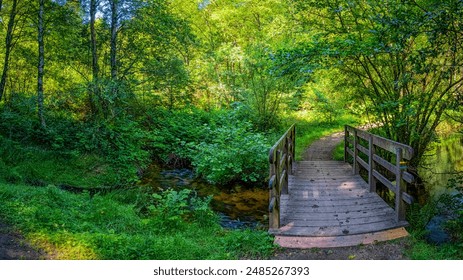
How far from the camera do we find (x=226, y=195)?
28.6 ft

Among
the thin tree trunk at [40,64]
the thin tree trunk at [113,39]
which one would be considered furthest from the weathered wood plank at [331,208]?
the thin tree trunk at [40,64]

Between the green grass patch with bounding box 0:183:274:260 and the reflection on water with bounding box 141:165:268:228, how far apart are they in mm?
836

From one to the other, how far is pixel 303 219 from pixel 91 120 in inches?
306

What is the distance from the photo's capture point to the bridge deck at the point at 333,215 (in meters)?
4.73

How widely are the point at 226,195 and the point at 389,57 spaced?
5.38 metres

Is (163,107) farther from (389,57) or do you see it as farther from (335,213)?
(335,213)

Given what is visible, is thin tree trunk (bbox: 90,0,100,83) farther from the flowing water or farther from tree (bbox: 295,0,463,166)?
tree (bbox: 295,0,463,166)

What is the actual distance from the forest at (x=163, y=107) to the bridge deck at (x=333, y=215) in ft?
1.42

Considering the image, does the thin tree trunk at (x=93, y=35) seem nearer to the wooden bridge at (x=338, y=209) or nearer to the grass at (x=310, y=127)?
the wooden bridge at (x=338, y=209)

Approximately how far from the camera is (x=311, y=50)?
6727 millimetres

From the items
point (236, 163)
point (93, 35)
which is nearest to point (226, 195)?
point (236, 163)

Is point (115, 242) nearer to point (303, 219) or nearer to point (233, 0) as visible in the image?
point (303, 219)

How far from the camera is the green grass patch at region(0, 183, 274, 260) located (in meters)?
3.99
